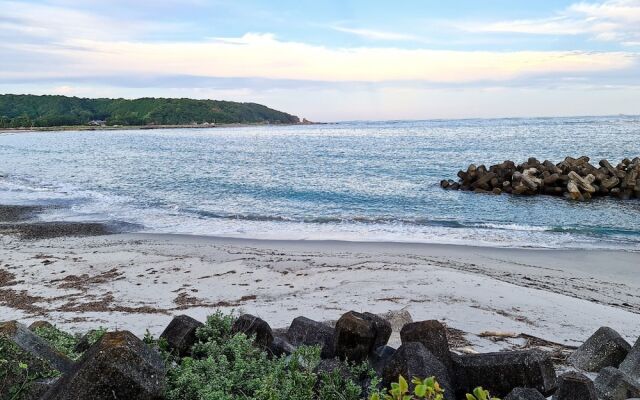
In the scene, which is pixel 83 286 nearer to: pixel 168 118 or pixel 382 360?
Answer: pixel 382 360

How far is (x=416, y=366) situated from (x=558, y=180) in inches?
955

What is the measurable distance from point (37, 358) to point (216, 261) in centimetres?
755

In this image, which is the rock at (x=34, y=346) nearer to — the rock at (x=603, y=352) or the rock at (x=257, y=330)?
the rock at (x=257, y=330)

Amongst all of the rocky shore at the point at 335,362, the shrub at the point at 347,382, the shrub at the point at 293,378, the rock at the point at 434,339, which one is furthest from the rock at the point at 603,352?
the shrub at the point at 293,378

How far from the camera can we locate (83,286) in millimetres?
9500

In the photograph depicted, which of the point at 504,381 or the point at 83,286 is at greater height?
the point at 504,381

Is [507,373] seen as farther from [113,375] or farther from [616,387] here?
[113,375]

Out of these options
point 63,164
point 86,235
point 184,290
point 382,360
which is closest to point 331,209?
point 86,235

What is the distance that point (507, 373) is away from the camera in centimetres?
411

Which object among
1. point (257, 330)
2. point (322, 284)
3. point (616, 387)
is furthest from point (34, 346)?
point (322, 284)

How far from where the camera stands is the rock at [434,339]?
4.29m

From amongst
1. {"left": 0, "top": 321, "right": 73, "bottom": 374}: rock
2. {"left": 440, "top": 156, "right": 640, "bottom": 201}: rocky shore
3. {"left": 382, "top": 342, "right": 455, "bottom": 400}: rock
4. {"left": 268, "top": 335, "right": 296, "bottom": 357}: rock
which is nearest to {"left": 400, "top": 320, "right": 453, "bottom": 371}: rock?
{"left": 382, "top": 342, "right": 455, "bottom": 400}: rock

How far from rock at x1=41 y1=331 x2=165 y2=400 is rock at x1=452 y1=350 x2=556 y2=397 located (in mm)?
2366

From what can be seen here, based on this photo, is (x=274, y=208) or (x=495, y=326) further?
(x=274, y=208)
